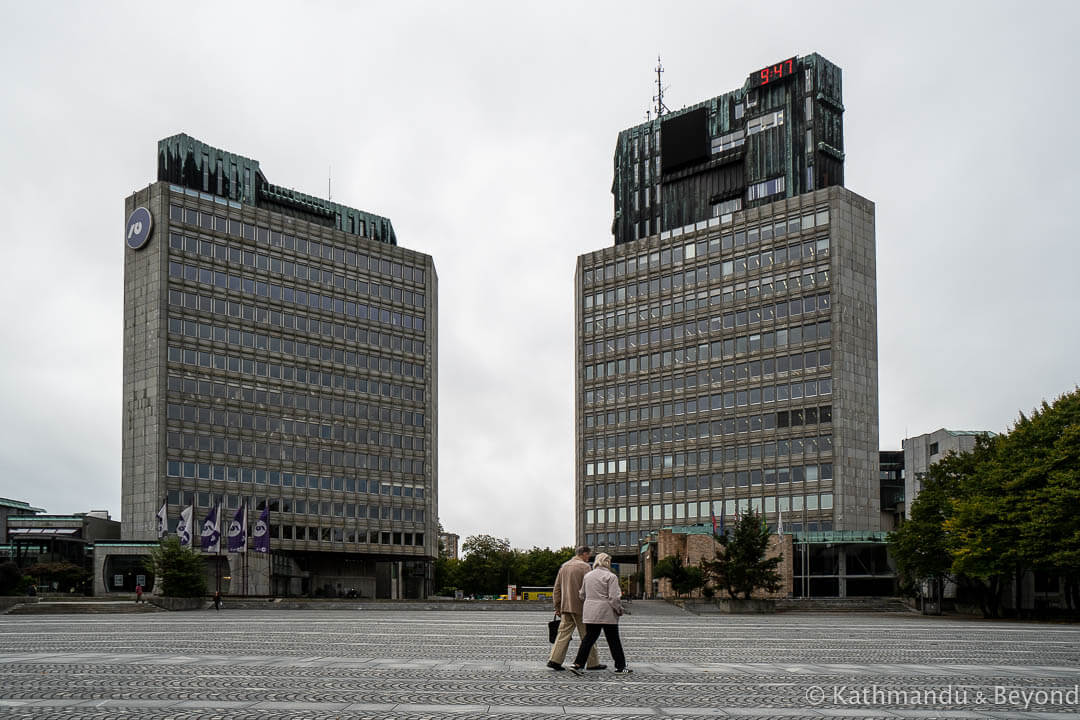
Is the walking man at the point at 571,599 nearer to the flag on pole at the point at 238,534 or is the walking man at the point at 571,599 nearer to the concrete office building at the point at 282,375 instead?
the flag on pole at the point at 238,534

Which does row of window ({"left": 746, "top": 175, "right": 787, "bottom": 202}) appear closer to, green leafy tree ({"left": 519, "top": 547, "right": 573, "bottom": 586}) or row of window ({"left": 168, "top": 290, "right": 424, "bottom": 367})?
row of window ({"left": 168, "top": 290, "right": 424, "bottom": 367})

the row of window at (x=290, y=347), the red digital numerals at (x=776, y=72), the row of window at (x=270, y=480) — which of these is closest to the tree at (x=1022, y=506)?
the red digital numerals at (x=776, y=72)

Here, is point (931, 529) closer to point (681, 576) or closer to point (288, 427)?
point (681, 576)

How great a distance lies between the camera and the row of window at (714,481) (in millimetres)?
115938

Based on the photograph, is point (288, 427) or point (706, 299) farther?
point (706, 299)

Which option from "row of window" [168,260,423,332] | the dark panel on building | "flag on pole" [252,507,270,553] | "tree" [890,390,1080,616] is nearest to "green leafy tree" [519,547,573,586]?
"row of window" [168,260,423,332]

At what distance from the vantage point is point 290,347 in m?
121

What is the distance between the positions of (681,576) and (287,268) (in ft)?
187

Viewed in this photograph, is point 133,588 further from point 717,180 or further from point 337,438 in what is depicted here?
point 717,180

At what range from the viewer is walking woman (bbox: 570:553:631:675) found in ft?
57.0

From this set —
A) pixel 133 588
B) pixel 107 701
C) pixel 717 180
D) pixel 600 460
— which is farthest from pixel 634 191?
pixel 107 701

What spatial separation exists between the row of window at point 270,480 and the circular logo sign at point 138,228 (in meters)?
21.4

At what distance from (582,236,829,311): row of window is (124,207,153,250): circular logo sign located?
2003 inches

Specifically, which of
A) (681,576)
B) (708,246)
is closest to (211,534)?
(681,576)
